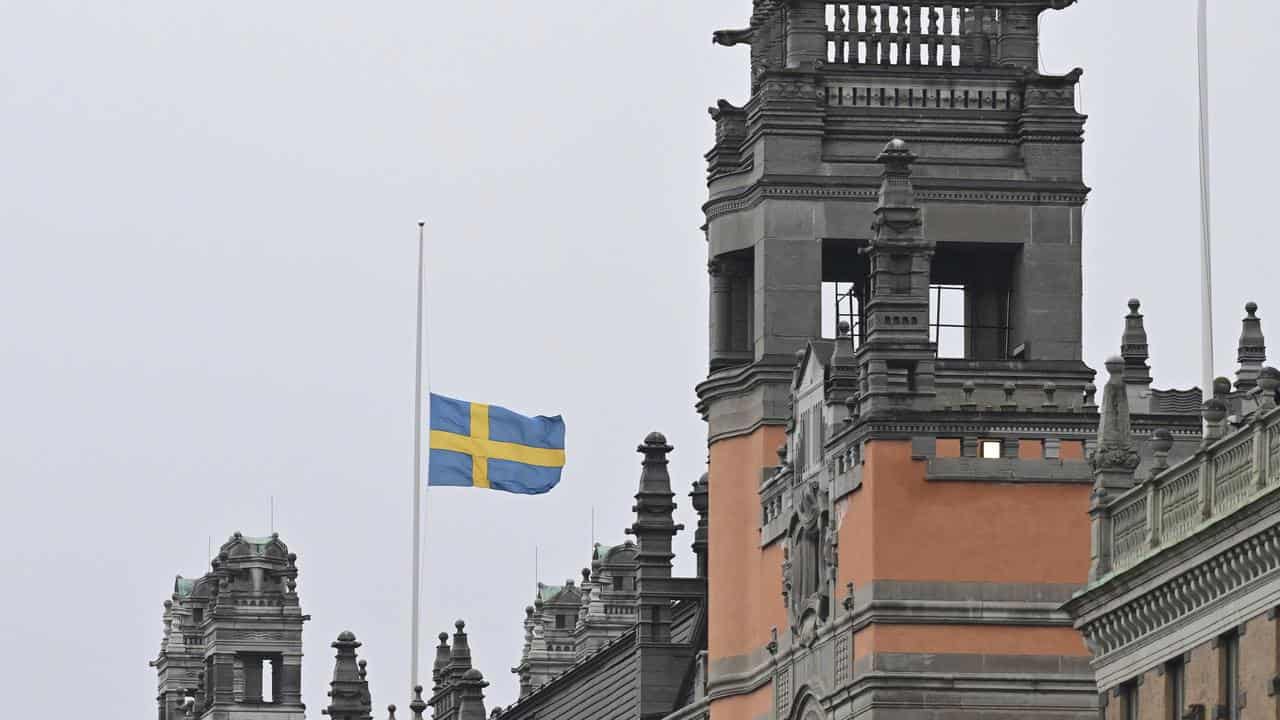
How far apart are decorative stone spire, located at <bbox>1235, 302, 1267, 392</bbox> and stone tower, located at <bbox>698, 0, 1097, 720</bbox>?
3.08 metres

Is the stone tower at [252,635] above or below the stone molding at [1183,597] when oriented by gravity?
above

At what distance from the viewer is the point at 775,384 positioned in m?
94.2

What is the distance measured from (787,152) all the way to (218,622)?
7673 cm

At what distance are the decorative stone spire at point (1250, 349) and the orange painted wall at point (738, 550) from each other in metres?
10.0

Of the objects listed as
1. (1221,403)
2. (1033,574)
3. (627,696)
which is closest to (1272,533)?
(1221,403)

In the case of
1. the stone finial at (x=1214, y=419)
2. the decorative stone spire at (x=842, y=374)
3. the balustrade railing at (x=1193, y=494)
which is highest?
the decorative stone spire at (x=842, y=374)

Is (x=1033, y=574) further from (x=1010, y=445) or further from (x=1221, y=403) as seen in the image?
(x=1221, y=403)

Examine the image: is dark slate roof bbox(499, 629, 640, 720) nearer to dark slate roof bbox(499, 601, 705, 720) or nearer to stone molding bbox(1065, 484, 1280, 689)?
dark slate roof bbox(499, 601, 705, 720)

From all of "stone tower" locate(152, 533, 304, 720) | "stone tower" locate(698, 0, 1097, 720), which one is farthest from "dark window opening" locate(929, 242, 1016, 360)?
"stone tower" locate(152, 533, 304, 720)

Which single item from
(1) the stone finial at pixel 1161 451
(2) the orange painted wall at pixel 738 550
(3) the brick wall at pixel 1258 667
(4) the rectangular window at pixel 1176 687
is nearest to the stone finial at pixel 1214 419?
(1) the stone finial at pixel 1161 451

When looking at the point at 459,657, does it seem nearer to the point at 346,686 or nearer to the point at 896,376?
the point at 346,686

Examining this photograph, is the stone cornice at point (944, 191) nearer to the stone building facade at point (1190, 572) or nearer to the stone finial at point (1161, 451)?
the stone finial at point (1161, 451)

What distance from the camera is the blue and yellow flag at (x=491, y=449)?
109 metres

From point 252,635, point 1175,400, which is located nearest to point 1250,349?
point 1175,400
